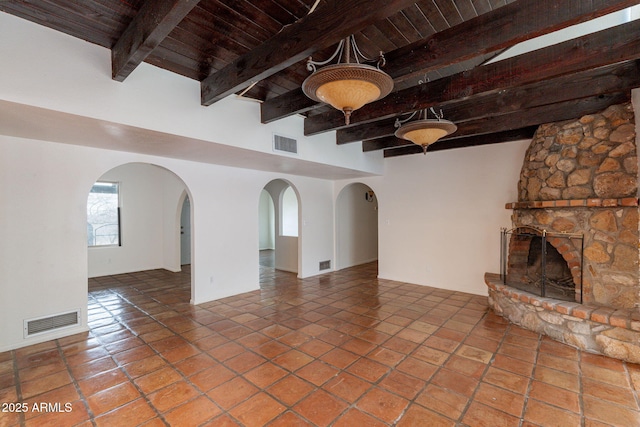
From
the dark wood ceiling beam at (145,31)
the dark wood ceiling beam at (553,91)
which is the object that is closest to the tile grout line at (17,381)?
A: the dark wood ceiling beam at (145,31)

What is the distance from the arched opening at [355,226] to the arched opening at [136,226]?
349cm

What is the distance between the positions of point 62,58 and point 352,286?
4.86 metres

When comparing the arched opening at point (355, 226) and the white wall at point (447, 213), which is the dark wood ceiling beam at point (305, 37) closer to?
the white wall at point (447, 213)

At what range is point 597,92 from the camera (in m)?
2.82

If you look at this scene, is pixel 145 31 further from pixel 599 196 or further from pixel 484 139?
pixel 484 139

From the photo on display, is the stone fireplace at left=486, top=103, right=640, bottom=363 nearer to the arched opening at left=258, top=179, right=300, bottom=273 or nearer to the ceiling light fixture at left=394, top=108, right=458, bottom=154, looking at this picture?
the ceiling light fixture at left=394, top=108, right=458, bottom=154

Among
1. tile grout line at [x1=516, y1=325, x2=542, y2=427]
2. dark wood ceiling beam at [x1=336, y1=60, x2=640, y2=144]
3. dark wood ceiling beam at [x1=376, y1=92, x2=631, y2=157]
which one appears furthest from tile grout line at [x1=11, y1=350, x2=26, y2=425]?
dark wood ceiling beam at [x1=376, y1=92, x2=631, y2=157]

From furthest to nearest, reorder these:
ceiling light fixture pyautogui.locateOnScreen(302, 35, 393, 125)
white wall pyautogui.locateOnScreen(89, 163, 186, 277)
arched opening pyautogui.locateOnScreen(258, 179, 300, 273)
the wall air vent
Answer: arched opening pyautogui.locateOnScreen(258, 179, 300, 273) < white wall pyautogui.locateOnScreen(89, 163, 186, 277) < the wall air vent < ceiling light fixture pyautogui.locateOnScreen(302, 35, 393, 125)

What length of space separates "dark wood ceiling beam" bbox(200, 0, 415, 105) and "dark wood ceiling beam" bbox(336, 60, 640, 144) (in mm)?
1535

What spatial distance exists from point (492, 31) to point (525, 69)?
77cm

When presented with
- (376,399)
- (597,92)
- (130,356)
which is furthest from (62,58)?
(597,92)

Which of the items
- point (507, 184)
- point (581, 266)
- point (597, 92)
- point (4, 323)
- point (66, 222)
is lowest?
point (4, 323)

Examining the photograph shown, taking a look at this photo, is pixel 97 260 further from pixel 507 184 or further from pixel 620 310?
pixel 620 310

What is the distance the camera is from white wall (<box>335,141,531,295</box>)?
15.3ft
